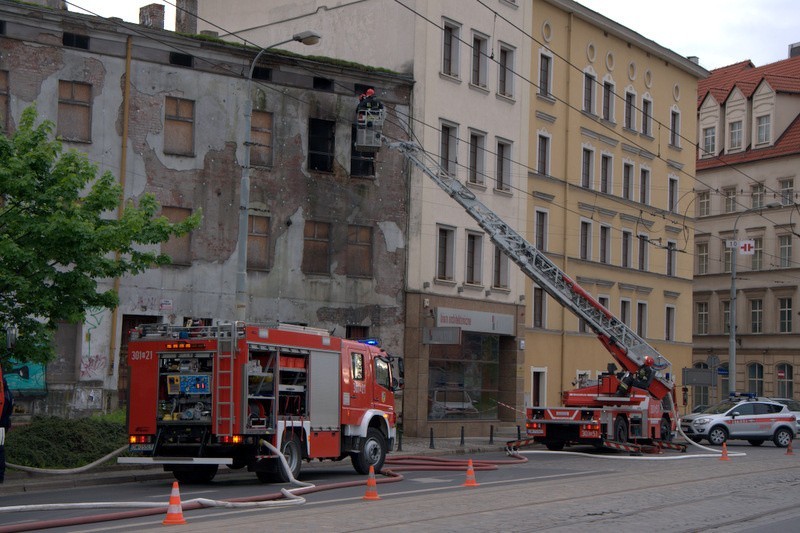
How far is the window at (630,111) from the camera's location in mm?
49781

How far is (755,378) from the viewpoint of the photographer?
6419 centimetres

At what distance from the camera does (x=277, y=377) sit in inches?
816

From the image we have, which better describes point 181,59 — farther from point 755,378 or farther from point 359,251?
point 755,378

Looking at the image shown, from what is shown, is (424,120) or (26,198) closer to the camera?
(26,198)

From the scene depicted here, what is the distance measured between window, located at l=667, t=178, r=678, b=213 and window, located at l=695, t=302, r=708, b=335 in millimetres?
15692

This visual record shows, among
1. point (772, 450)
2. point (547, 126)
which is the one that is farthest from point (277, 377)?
point (547, 126)

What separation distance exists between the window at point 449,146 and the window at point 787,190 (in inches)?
1152

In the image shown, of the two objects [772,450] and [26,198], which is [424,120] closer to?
[772,450]

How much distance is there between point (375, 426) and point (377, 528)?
936cm

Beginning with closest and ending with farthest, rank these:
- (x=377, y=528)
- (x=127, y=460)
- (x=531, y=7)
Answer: (x=377, y=528) → (x=127, y=460) → (x=531, y=7)

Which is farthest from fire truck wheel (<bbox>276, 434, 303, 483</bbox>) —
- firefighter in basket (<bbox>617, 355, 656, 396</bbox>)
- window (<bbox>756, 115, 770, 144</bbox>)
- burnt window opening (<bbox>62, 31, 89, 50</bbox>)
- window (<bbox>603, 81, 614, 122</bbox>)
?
window (<bbox>756, 115, 770, 144</bbox>)

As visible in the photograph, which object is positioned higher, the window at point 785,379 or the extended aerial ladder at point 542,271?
the extended aerial ladder at point 542,271

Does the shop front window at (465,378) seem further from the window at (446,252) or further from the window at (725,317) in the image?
the window at (725,317)

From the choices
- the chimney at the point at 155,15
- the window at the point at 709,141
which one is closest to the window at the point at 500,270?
the chimney at the point at 155,15
